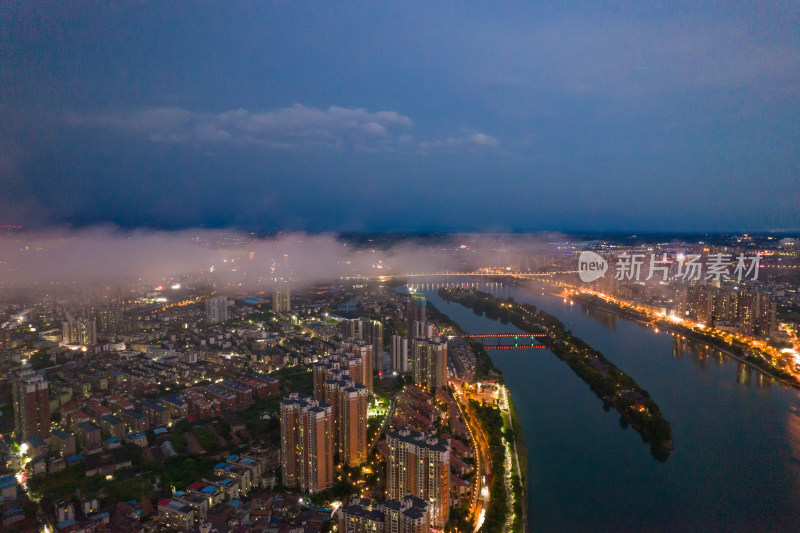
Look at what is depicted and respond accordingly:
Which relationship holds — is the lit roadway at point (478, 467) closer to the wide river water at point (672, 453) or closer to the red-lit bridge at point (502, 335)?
the wide river water at point (672, 453)

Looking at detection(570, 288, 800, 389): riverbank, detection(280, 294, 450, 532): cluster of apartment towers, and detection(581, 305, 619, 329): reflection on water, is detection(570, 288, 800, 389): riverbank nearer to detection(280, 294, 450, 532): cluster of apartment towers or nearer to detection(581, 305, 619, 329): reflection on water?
detection(581, 305, 619, 329): reflection on water

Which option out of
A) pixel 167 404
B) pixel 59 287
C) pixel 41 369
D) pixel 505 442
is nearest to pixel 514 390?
pixel 505 442

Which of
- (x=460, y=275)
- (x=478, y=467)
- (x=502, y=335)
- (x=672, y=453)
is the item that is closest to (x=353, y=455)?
(x=478, y=467)

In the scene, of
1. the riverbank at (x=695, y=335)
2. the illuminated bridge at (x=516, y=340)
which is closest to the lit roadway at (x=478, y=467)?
the illuminated bridge at (x=516, y=340)

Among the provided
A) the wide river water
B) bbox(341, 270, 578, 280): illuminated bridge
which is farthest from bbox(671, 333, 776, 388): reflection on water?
bbox(341, 270, 578, 280): illuminated bridge

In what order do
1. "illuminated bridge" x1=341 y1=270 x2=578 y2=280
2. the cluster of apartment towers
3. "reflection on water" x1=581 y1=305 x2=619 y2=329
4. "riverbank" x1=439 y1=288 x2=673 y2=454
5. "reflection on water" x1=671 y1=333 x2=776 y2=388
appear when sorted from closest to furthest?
1. the cluster of apartment towers
2. "riverbank" x1=439 y1=288 x2=673 y2=454
3. "reflection on water" x1=671 y1=333 x2=776 y2=388
4. "reflection on water" x1=581 y1=305 x2=619 y2=329
5. "illuminated bridge" x1=341 y1=270 x2=578 y2=280

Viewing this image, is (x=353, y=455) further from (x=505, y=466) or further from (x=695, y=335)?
(x=695, y=335)
